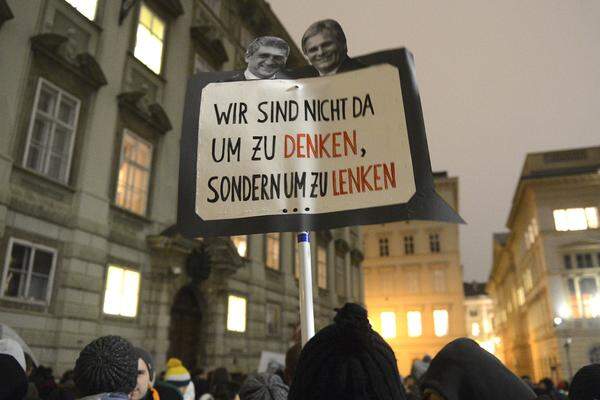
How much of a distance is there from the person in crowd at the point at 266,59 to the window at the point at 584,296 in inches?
1429

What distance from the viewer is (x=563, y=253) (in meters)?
34.6

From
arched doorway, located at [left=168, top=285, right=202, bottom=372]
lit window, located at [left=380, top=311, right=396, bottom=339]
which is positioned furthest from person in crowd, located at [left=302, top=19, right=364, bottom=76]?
lit window, located at [left=380, top=311, right=396, bottom=339]

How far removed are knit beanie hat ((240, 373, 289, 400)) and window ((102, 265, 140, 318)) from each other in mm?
9083

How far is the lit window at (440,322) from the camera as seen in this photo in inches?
1914

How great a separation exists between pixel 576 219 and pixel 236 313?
94.6ft

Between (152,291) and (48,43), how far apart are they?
6.73 metres

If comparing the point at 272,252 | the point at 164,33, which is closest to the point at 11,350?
the point at 164,33

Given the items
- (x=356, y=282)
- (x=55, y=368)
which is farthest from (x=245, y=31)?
(x=356, y=282)

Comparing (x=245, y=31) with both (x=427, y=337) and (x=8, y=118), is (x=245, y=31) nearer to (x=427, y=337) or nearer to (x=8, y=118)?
(x=8, y=118)

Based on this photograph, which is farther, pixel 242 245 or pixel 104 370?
pixel 242 245

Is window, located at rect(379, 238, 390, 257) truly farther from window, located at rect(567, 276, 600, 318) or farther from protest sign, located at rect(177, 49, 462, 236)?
protest sign, located at rect(177, 49, 462, 236)

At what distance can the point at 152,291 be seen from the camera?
1333 centimetres

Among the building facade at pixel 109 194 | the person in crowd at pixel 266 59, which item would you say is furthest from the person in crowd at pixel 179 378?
the person in crowd at pixel 266 59

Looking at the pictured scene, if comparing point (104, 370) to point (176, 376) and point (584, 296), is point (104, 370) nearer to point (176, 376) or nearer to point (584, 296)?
point (176, 376)
